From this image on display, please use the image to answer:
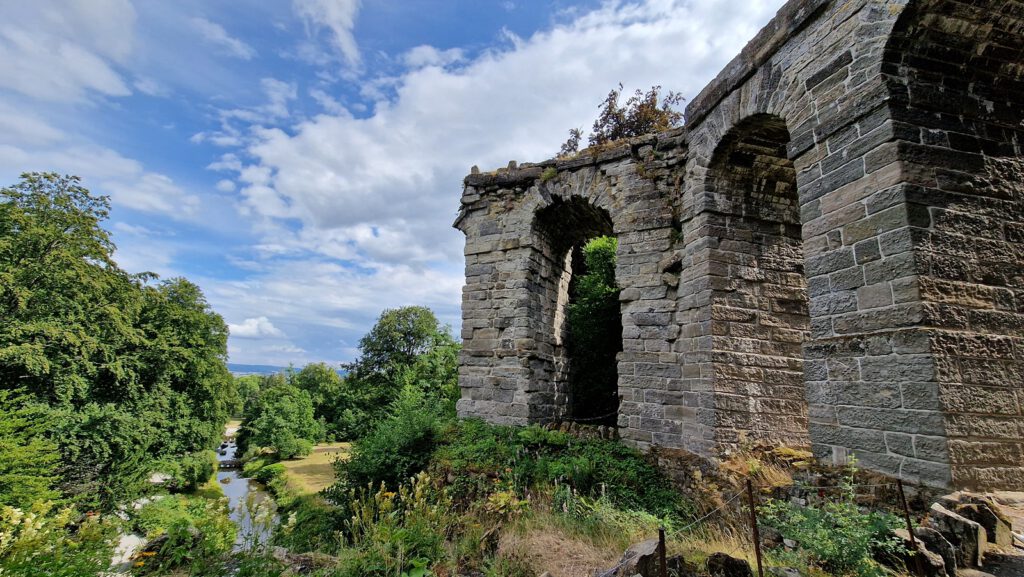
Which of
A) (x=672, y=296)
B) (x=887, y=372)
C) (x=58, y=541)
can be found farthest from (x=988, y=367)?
(x=58, y=541)

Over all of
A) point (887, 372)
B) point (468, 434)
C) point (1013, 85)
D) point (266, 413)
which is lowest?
point (266, 413)

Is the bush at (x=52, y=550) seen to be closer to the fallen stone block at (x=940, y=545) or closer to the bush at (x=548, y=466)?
the bush at (x=548, y=466)

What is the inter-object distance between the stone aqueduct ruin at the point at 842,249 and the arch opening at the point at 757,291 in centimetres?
3

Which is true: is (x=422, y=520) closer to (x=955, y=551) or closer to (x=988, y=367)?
(x=955, y=551)

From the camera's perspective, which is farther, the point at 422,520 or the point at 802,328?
the point at 802,328

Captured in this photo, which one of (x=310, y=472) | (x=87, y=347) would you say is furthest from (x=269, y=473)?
(x=87, y=347)

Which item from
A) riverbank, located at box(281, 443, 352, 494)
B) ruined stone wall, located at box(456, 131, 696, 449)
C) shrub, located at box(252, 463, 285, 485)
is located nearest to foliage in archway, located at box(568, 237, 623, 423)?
ruined stone wall, located at box(456, 131, 696, 449)

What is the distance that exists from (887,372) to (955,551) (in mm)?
1436

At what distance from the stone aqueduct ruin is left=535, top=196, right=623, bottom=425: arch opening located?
115 cm

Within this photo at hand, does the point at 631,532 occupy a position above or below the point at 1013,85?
below

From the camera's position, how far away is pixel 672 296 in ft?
23.2

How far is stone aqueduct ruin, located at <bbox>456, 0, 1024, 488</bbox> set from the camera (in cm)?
357

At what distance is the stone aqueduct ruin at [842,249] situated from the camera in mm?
3574

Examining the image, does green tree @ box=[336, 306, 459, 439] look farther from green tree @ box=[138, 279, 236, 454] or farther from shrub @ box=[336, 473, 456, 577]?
shrub @ box=[336, 473, 456, 577]
